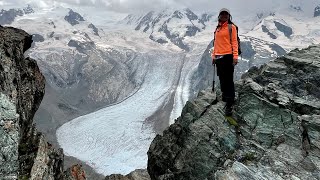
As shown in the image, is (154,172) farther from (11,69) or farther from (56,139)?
(56,139)

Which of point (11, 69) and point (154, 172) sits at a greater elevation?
point (11, 69)

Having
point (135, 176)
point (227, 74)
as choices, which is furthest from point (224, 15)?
point (135, 176)

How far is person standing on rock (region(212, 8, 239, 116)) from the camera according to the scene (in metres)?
15.8

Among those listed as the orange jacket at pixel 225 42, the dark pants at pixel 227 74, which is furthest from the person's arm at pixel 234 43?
the dark pants at pixel 227 74

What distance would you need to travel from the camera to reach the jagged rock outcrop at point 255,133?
1491 cm

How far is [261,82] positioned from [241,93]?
223cm

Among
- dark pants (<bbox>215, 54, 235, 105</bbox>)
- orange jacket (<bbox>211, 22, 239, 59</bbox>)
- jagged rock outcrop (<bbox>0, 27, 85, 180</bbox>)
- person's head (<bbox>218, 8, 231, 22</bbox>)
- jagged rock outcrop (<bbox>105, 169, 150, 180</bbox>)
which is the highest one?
person's head (<bbox>218, 8, 231, 22</bbox>)

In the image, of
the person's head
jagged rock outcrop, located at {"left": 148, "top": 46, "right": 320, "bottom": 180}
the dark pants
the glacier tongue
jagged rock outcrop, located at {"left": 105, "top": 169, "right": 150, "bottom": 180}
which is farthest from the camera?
the glacier tongue

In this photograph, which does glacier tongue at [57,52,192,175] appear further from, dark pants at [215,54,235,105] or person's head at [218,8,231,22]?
person's head at [218,8,231,22]

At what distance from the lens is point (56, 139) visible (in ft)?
502

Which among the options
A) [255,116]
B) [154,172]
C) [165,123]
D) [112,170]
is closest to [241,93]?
[255,116]

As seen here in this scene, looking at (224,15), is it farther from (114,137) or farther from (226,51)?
(114,137)

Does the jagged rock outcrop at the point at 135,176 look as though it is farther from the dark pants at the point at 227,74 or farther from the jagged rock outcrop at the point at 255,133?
the dark pants at the point at 227,74

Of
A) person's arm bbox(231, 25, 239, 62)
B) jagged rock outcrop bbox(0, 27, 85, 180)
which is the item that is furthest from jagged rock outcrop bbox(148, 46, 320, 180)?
jagged rock outcrop bbox(0, 27, 85, 180)
